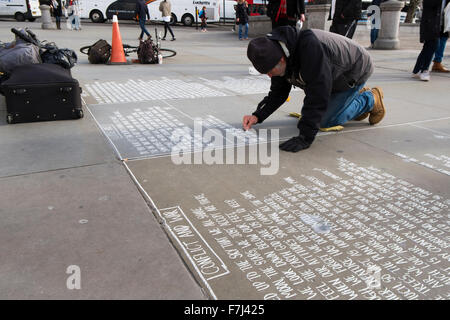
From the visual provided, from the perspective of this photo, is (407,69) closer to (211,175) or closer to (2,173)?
(211,175)

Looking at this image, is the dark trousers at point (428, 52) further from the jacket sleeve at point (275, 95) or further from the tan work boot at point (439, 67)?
the jacket sleeve at point (275, 95)

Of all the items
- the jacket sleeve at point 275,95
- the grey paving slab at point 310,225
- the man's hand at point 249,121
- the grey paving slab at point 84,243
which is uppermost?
the jacket sleeve at point 275,95

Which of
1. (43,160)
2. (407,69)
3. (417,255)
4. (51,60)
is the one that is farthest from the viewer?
(407,69)

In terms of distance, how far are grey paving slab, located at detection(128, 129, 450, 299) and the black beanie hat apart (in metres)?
0.76

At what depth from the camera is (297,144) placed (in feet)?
11.0

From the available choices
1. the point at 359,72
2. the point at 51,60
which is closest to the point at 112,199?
the point at 359,72

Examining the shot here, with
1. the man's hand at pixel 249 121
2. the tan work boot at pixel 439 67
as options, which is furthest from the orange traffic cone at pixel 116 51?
the tan work boot at pixel 439 67

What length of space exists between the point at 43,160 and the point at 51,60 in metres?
2.19

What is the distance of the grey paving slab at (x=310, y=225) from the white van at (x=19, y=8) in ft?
81.7

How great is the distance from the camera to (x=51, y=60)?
4.79 m

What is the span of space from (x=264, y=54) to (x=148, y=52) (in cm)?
606

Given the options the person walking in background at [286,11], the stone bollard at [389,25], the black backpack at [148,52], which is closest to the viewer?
the person walking in background at [286,11]

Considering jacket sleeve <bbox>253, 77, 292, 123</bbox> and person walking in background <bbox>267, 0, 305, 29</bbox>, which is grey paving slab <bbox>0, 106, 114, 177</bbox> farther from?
person walking in background <bbox>267, 0, 305, 29</bbox>

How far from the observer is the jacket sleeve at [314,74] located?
120 inches
